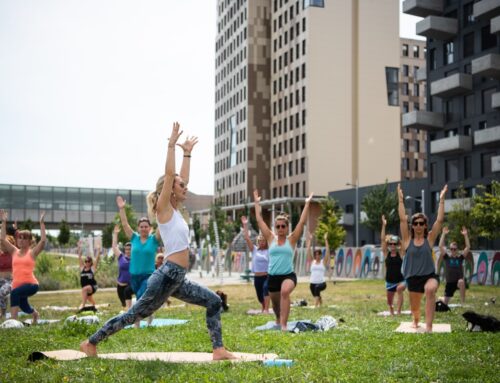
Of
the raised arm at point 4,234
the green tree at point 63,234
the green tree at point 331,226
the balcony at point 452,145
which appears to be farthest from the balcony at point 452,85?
the green tree at point 63,234

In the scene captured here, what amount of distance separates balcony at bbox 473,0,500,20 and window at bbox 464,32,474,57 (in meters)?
3.08

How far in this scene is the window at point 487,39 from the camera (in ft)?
183

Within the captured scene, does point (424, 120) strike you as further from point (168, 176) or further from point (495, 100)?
point (168, 176)

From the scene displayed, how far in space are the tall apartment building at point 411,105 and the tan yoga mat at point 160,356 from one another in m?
97.1

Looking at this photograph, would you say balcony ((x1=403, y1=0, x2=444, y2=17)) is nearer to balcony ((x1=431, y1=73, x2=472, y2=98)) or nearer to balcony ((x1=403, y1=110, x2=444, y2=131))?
balcony ((x1=431, y1=73, x2=472, y2=98))

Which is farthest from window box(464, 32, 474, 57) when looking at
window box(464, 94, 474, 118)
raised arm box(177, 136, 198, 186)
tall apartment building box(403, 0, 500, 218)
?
raised arm box(177, 136, 198, 186)

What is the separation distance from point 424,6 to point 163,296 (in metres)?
57.0

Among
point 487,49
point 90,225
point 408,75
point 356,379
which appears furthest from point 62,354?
point 90,225

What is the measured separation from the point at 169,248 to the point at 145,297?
2.04 ft

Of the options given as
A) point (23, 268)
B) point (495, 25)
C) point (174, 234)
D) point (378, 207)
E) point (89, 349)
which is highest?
point (495, 25)

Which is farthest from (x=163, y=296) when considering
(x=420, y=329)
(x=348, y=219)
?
(x=348, y=219)

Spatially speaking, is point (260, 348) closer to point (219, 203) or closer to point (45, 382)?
point (45, 382)

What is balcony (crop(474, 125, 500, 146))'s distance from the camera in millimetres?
A: 52425

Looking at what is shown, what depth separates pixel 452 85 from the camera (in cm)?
5700
